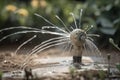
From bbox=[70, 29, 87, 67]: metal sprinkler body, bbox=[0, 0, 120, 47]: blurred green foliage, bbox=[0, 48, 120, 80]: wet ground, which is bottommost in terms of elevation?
bbox=[0, 48, 120, 80]: wet ground

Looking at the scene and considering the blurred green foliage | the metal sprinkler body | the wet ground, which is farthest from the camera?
the blurred green foliage

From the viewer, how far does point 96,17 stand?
5.66m

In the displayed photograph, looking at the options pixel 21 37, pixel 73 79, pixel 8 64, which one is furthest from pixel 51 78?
pixel 21 37

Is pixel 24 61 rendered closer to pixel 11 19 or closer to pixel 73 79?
pixel 73 79

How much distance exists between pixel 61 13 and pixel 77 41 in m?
3.09

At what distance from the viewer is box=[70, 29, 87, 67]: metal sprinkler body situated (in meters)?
2.79

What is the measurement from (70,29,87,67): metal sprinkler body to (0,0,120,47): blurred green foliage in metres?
2.25

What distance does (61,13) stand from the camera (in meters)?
5.88

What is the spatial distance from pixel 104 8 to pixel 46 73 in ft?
10.8

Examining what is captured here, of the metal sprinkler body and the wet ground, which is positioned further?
the metal sprinkler body

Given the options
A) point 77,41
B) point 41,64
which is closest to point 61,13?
point 41,64

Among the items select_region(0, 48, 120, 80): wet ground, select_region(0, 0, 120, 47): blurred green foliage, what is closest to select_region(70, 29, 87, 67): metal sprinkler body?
select_region(0, 48, 120, 80): wet ground

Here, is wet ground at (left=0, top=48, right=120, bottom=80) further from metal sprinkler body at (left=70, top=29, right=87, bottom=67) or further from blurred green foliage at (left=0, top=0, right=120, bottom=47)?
blurred green foliage at (left=0, top=0, right=120, bottom=47)

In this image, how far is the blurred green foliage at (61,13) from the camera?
540 centimetres
